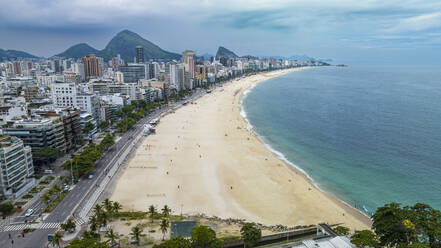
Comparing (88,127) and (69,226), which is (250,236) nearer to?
(69,226)

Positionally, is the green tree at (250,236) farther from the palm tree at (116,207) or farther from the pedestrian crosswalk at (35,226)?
the pedestrian crosswalk at (35,226)

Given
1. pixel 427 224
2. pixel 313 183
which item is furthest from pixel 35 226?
pixel 313 183

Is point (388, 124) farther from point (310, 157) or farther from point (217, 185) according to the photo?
point (217, 185)

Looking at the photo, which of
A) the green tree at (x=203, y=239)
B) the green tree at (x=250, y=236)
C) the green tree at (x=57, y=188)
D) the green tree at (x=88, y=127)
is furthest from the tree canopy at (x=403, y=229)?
the green tree at (x=88, y=127)

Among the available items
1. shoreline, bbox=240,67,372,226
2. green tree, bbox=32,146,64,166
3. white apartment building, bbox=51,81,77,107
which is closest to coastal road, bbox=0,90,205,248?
green tree, bbox=32,146,64,166

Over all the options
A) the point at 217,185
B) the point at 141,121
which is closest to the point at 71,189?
the point at 217,185

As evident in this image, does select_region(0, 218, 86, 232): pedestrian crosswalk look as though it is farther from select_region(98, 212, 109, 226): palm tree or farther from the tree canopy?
the tree canopy
